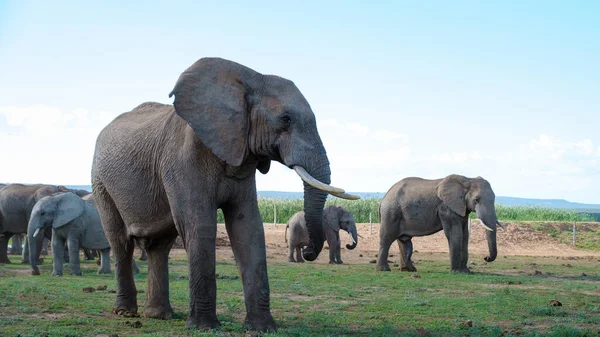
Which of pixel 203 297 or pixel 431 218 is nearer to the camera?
pixel 203 297

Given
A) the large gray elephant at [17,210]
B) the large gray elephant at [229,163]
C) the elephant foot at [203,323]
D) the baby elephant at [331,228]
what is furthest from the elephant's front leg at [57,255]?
the elephant foot at [203,323]

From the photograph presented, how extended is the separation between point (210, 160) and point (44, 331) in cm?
262

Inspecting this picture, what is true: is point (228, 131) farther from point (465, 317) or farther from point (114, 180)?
point (465, 317)

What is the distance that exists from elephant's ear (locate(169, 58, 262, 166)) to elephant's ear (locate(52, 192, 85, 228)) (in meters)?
10.7

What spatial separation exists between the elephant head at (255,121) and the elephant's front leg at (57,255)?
34.3 ft

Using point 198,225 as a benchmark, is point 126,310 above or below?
below

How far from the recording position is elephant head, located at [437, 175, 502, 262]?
21436 mm

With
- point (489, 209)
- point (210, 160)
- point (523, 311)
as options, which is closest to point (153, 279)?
point (210, 160)

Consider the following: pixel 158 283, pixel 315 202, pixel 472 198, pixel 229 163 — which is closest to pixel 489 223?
pixel 472 198

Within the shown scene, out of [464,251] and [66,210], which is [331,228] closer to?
[464,251]

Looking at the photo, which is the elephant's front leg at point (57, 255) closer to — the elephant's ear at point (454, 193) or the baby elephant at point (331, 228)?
the baby elephant at point (331, 228)

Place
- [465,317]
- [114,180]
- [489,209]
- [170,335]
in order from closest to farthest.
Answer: [170,335] < [114,180] < [465,317] < [489,209]

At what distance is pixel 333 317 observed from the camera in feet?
38.2

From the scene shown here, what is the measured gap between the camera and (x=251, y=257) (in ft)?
32.1
